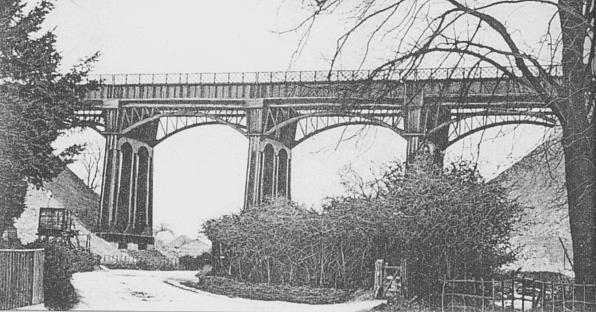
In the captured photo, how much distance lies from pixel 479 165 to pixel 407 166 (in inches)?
36.7

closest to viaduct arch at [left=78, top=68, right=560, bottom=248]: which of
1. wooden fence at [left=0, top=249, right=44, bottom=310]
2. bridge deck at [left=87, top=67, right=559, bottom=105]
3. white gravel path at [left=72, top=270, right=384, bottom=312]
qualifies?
bridge deck at [left=87, top=67, right=559, bottom=105]

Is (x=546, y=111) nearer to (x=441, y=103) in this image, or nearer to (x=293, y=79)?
(x=441, y=103)

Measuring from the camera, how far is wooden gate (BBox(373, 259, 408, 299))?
9295 millimetres

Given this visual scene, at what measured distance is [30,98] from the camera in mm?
8578

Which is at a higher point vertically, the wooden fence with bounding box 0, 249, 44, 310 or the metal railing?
the metal railing

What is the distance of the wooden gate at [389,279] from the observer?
30.5 ft

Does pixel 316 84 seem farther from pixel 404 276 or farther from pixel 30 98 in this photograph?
pixel 30 98

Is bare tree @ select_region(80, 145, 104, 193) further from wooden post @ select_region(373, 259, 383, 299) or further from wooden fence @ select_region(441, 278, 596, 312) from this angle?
wooden fence @ select_region(441, 278, 596, 312)

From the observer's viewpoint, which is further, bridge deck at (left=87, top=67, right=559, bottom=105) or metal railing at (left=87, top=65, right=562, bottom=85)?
bridge deck at (left=87, top=67, right=559, bottom=105)

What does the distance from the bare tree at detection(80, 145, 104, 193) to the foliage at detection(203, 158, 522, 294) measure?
1722 millimetres

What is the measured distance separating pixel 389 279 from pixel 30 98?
15.9ft

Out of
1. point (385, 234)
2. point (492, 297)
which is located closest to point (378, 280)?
point (385, 234)

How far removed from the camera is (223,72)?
357 inches

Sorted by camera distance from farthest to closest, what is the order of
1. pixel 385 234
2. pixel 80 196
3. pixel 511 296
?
1. pixel 80 196
2. pixel 385 234
3. pixel 511 296
